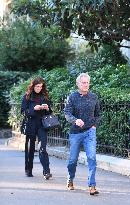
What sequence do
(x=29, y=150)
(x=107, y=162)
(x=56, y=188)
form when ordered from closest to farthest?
(x=56, y=188) < (x=29, y=150) < (x=107, y=162)

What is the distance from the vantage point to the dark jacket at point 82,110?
8875 mm

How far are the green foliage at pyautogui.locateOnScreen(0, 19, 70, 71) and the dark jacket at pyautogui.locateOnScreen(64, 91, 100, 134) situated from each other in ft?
44.8

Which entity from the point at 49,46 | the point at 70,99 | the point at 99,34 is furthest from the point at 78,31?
the point at 70,99

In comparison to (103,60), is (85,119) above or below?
below

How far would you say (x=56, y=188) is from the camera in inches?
370

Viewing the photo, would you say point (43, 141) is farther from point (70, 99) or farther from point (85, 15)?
point (85, 15)

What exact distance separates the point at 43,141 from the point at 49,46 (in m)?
12.9

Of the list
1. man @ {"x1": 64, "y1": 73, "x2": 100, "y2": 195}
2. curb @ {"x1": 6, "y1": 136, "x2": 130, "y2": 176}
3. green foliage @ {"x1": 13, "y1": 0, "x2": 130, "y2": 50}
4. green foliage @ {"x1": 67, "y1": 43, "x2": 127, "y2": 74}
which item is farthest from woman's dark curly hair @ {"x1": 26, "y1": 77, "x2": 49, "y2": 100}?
green foliage @ {"x1": 67, "y1": 43, "x2": 127, "y2": 74}

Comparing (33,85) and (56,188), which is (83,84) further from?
(33,85)

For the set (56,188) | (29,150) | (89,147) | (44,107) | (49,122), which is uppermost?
(44,107)

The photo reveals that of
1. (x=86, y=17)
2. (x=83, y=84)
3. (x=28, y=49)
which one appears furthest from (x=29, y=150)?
(x=28, y=49)

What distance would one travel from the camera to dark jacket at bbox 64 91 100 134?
8875 mm

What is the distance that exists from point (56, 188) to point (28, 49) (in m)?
14.0

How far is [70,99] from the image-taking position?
29.4ft
